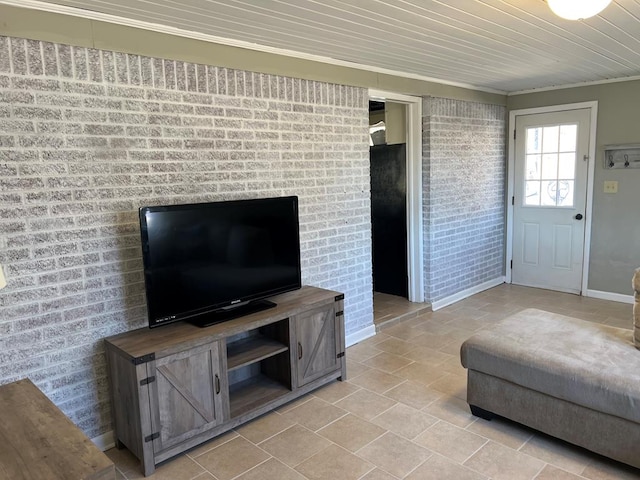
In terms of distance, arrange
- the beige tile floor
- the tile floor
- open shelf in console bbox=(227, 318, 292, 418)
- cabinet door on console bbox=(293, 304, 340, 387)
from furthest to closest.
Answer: the tile floor, cabinet door on console bbox=(293, 304, 340, 387), open shelf in console bbox=(227, 318, 292, 418), the beige tile floor

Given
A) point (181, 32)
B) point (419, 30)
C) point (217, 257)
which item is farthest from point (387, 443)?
point (181, 32)

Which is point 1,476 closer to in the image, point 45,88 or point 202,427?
point 202,427

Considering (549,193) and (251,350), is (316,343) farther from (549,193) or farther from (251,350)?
(549,193)

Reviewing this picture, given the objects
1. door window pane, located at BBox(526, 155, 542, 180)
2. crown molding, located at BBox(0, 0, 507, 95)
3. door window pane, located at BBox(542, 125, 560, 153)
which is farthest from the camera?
door window pane, located at BBox(526, 155, 542, 180)

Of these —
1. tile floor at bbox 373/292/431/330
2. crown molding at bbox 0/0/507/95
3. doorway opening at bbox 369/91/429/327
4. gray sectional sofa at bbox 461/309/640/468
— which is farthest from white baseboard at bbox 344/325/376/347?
crown molding at bbox 0/0/507/95

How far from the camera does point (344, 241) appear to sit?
3957mm

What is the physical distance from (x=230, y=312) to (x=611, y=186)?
4.41 metres

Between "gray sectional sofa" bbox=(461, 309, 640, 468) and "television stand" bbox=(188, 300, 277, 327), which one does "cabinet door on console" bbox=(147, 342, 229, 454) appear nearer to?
"television stand" bbox=(188, 300, 277, 327)

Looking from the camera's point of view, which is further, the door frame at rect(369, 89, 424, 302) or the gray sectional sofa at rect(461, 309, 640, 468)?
the door frame at rect(369, 89, 424, 302)

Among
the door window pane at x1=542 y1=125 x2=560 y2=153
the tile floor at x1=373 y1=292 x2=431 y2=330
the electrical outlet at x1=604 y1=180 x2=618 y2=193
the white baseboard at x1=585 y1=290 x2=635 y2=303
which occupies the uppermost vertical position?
the door window pane at x1=542 y1=125 x2=560 y2=153

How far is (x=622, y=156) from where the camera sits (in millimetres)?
4910

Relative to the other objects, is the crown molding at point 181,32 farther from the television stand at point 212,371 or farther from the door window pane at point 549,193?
the door window pane at point 549,193

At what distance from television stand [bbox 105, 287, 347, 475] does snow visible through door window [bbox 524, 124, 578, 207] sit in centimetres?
355

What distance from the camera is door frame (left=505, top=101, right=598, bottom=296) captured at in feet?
16.7
